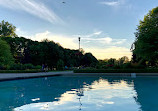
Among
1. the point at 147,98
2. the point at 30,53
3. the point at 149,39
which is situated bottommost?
the point at 147,98

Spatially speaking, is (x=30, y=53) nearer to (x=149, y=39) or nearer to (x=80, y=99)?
(x=149, y=39)

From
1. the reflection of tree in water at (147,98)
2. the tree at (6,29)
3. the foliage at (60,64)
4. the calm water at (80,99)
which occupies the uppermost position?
the tree at (6,29)

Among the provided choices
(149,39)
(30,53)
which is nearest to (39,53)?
(30,53)

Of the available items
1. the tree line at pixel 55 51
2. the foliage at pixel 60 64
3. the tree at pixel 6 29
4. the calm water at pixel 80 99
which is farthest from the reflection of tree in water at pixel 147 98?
the tree at pixel 6 29

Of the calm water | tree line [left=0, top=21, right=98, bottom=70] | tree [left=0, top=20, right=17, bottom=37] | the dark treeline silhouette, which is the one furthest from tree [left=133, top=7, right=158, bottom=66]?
tree [left=0, top=20, right=17, bottom=37]

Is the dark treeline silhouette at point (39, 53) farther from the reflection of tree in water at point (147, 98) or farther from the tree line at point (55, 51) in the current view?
the reflection of tree in water at point (147, 98)

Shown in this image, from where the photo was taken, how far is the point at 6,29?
75.6m

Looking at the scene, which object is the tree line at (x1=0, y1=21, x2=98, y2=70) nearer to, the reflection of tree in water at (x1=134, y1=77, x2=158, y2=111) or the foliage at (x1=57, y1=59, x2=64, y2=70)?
the foliage at (x1=57, y1=59, x2=64, y2=70)

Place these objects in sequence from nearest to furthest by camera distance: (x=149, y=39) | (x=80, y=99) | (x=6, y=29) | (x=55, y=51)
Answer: (x=80, y=99), (x=149, y=39), (x=55, y=51), (x=6, y=29)

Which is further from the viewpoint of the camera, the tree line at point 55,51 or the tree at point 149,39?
the tree line at point 55,51

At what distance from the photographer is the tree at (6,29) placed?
7550cm

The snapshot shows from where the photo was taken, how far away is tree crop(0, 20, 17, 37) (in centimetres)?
7550

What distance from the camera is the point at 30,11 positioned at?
32062 mm

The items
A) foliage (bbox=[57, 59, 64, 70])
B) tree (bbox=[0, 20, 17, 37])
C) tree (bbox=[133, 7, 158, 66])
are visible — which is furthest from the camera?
tree (bbox=[0, 20, 17, 37])
